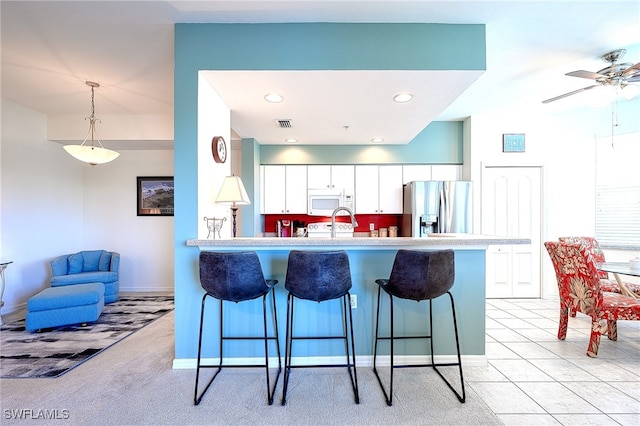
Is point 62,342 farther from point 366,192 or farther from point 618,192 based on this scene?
point 618,192

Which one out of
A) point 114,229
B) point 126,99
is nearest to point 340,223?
point 126,99

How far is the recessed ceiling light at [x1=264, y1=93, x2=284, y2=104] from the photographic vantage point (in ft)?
8.21

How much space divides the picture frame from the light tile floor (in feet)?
15.3

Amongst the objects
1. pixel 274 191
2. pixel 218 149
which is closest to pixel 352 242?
pixel 218 149

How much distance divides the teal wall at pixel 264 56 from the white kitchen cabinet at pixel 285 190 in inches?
87.6

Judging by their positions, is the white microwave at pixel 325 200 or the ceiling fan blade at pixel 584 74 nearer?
the ceiling fan blade at pixel 584 74

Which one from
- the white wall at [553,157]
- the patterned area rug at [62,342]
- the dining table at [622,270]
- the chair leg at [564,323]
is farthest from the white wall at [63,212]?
the dining table at [622,270]

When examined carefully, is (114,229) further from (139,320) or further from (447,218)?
(447,218)

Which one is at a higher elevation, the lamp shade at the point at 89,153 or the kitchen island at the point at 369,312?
the lamp shade at the point at 89,153

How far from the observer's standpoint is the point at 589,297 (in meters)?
2.40

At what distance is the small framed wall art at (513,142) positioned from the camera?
161 inches

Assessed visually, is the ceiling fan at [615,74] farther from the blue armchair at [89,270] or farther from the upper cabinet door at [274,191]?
the blue armchair at [89,270]

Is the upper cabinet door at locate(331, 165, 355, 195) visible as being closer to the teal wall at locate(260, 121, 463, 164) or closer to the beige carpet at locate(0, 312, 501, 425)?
the teal wall at locate(260, 121, 463, 164)

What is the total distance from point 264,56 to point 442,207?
9.82 feet
